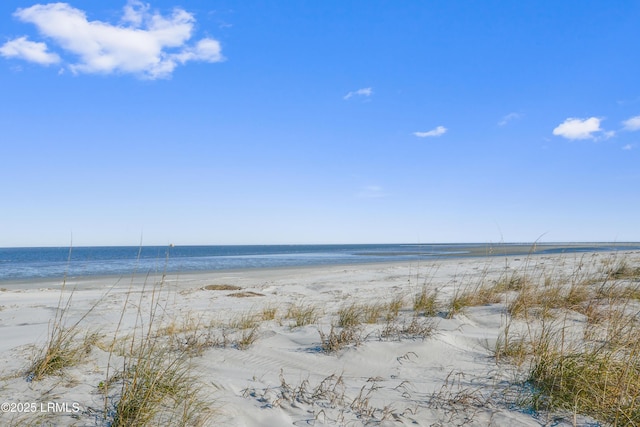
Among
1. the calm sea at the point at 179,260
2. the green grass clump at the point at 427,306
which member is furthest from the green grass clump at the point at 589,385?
the green grass clump at the point at 427,306

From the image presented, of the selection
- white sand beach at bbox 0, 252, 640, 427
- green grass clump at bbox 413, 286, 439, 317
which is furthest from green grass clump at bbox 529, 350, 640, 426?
green grass clump at bbox 413, 286, 439, 317

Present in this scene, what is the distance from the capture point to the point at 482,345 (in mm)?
4195

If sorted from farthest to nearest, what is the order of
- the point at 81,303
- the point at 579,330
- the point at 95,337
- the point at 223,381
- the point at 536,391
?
the point at 81,303, the point at 579,330, the point at 95,337, the point at 223,381, the point at 536,391

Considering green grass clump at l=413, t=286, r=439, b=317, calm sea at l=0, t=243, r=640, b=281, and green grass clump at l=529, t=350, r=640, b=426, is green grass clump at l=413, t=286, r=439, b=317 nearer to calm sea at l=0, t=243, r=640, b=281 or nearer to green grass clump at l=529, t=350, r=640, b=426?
calm sea at l=0, t=243, r=640, b=281

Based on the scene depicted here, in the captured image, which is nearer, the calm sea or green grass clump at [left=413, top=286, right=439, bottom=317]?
green grass clump at [left=413, top=286, right=439, bottom=317]

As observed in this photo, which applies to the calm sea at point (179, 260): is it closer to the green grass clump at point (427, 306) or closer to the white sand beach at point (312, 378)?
the white sand beach at point (312, 378)

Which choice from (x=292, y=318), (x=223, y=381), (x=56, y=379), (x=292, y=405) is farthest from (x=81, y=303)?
(x=292, y=405)

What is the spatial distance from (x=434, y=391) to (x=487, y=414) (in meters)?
0.41

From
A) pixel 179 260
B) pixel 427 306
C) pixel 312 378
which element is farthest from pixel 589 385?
pixel 179 260

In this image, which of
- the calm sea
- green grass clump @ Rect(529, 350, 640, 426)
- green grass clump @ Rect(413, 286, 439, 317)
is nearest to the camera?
green grass clump @ Rect(529, 350, 640, 426)

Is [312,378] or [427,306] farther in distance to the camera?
[427,306]

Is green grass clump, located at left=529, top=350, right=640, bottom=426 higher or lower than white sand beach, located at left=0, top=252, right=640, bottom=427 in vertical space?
higher

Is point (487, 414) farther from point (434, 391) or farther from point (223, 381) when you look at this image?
point (223, 381)

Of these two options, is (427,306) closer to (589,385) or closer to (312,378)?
(312,378)
